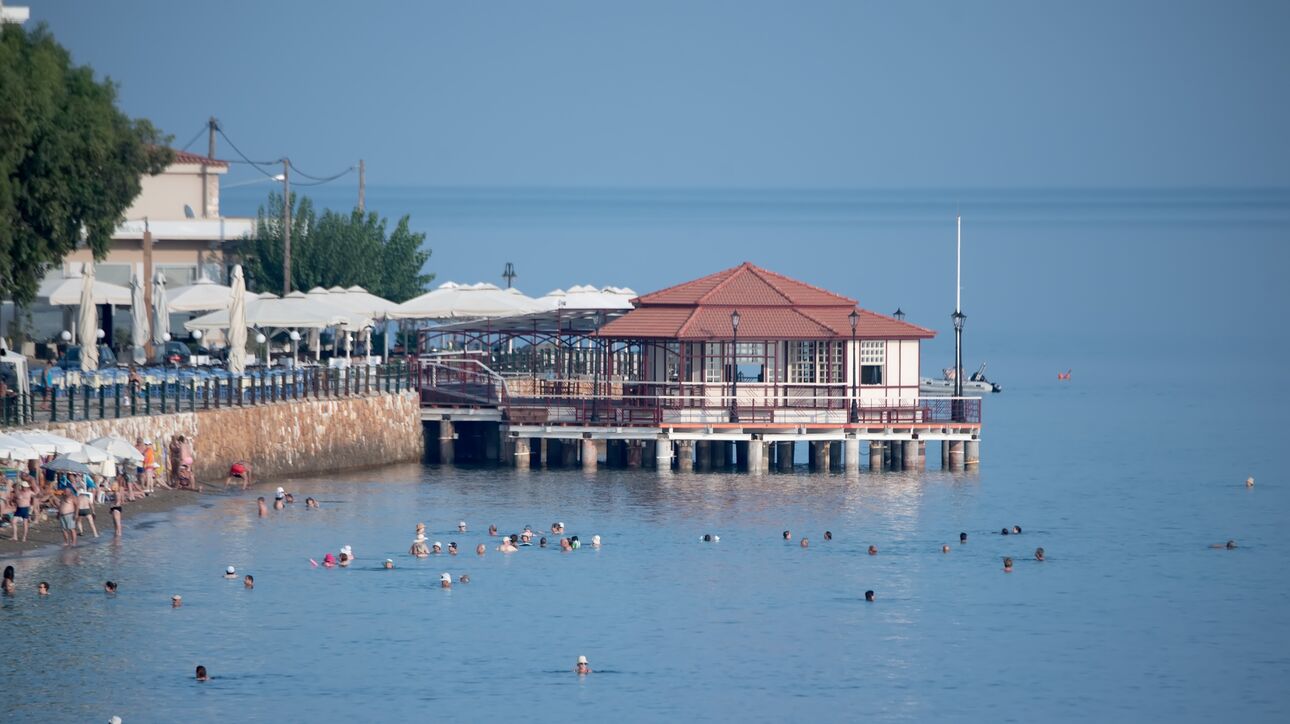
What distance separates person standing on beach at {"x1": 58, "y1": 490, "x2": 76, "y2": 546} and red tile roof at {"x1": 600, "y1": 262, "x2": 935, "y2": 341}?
1994 centimetres

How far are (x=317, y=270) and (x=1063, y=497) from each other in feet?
113

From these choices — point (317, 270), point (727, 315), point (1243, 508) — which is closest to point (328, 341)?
point (317, 270)

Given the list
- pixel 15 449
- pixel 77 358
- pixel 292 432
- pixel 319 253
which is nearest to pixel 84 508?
pixel 15 449

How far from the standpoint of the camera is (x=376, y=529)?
48906mm

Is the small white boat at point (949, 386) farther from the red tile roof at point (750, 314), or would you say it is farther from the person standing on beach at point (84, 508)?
the person standing on beach at point (84, 508)

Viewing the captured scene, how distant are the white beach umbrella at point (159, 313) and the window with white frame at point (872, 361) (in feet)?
64.3

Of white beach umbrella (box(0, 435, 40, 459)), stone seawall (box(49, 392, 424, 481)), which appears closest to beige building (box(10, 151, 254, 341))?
stone seawall (box(49, 392, 424, 481))

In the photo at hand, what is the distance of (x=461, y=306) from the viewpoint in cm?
6881

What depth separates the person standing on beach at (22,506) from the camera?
1660 inches

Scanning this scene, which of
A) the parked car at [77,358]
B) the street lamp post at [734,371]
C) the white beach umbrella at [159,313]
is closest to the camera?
the street lamp post at [734,371]

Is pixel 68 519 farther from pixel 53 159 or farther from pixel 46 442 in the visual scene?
pixel 53 159

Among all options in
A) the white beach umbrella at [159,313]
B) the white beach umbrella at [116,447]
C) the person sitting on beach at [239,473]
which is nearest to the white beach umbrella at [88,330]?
the person sitting on beach at [239,473]

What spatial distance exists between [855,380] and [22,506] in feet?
82.6

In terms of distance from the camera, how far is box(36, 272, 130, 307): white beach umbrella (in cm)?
6094
